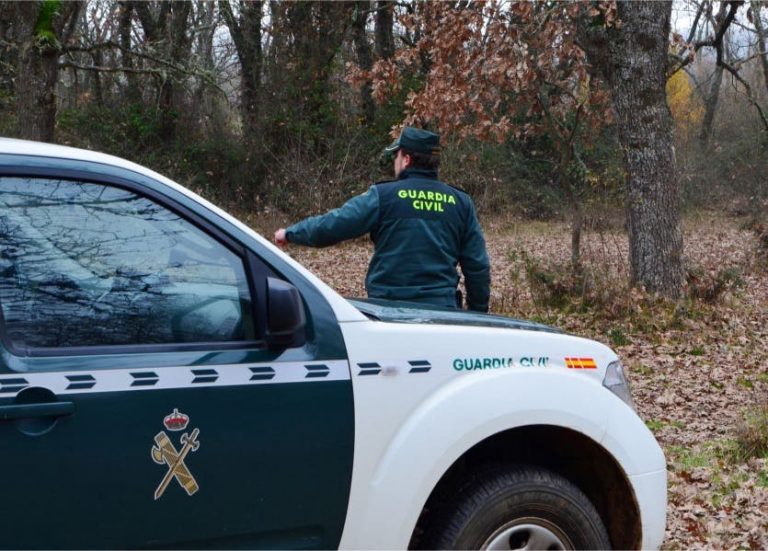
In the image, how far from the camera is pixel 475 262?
17.1 ft

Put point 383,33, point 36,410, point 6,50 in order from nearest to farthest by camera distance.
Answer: point 36,410 < point 6,50 < point 383,33

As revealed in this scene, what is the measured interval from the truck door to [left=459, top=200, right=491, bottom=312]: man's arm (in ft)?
6.94

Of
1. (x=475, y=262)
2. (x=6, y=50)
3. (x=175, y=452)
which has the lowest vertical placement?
(x=175, y=452)

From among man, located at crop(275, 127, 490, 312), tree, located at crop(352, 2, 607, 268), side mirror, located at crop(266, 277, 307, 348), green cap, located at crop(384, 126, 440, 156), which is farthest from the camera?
tree, located at crop(352, 2, 607, 268)

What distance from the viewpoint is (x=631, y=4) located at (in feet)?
37.6

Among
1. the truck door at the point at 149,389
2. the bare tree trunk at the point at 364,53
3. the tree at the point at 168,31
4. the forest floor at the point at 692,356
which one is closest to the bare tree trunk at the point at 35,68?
the forest floor at the point at 692,356

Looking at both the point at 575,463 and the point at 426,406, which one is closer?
the point at 426,406

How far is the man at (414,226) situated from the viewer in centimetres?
493

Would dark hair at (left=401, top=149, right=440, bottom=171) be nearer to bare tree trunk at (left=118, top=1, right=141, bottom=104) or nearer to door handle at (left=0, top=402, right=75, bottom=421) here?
door handle at (left=0, top=402, right=75, bottom=421)

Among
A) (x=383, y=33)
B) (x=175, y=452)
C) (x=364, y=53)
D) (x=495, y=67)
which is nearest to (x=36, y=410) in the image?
(x=175, y=452)

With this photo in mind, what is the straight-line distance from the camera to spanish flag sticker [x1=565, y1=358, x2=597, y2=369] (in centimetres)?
372

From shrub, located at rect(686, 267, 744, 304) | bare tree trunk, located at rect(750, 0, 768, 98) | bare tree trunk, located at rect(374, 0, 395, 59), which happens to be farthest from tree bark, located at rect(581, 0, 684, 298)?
bare tree trunk, located at rect(374, 0, 395, 59)

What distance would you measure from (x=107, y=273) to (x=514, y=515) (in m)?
1.73

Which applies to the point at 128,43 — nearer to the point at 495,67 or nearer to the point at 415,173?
the point at 495,67
